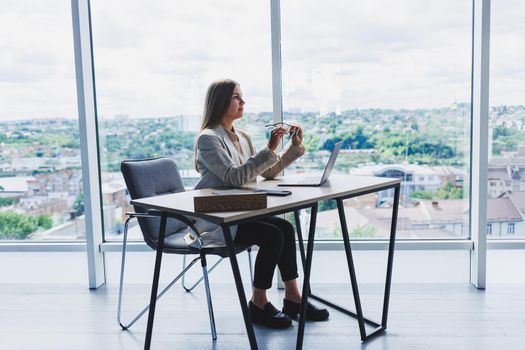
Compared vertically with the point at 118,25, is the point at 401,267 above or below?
below

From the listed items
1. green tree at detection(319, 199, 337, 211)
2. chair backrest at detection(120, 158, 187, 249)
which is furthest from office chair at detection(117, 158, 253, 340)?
green tree at detection(319, 199, 337, 211)

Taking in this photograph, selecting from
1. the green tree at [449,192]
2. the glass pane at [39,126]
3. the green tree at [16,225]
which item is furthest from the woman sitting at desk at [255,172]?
the green tree at [16,225]

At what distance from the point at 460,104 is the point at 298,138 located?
1184 millimetres

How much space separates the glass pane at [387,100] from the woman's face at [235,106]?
1.97 ft

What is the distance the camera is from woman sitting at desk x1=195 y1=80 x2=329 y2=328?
2.30m

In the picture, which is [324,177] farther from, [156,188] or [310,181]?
[156,188]

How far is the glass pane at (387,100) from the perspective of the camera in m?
3.01

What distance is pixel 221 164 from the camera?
7.60 feet

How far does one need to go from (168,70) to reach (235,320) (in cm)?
163

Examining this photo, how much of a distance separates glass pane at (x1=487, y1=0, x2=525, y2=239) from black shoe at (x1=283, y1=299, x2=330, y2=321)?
1310 millimetres

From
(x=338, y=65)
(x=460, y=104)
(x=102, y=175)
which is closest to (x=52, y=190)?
(x=102, y=175)

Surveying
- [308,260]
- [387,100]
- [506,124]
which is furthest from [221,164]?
[506,124]

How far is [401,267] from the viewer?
314cm

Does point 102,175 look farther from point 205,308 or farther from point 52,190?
point 205,308
